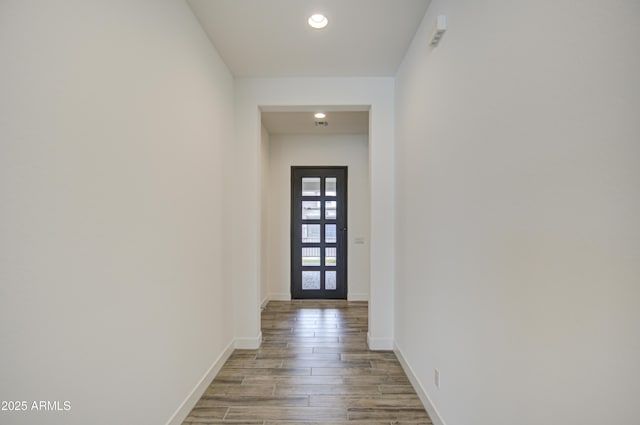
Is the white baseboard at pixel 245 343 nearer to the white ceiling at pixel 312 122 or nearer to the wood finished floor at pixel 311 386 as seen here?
the wood finished floor at pixel 311 386

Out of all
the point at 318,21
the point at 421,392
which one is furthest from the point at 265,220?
the point at 421,392

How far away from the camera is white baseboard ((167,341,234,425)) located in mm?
2053

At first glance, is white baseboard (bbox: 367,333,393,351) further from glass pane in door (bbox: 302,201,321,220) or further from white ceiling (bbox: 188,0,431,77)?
white ceiling (bbox: 188,0,431,77)

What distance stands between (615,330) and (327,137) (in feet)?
16.4

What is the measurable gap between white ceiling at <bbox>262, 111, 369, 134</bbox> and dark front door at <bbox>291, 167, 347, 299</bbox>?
66 cm

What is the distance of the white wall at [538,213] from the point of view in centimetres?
79

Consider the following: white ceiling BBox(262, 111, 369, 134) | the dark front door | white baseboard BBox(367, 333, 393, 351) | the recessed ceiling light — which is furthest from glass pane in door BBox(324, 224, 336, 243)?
the recessed ceiling light

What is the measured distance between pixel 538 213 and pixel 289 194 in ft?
15.2

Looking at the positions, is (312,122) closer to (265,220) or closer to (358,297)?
(265,220)

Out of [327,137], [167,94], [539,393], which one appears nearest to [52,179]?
[167,94]

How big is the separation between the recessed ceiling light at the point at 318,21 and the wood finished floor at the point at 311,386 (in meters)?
2.84

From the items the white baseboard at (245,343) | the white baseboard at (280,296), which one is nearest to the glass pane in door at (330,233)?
the white baseboard at (280,296)

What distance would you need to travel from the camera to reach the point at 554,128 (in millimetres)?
992

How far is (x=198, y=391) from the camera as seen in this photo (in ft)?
7.88
